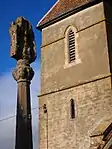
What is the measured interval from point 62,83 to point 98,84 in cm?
247

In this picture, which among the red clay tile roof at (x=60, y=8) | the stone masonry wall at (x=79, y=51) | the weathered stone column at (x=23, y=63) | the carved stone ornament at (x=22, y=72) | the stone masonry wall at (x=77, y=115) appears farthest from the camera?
the red clay tile roof at (x=60, y=8)

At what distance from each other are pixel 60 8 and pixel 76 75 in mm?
4811

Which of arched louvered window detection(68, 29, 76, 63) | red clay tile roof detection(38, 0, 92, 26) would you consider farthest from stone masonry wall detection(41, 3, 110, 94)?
red clay tile roof detection(38, 0, 92, 26)

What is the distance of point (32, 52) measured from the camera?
19.2 feet

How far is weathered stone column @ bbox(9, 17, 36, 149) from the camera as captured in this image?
5.57 m

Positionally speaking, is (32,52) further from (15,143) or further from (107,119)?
(107,119)

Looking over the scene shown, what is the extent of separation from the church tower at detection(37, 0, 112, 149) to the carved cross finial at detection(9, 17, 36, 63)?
859 centimetres

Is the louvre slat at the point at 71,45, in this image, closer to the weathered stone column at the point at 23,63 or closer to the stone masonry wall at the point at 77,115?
the stone masonry wall at the point at 77,115

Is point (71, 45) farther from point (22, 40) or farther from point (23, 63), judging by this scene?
point (23, 63)

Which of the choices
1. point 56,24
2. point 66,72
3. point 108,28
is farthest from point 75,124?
point 56,24

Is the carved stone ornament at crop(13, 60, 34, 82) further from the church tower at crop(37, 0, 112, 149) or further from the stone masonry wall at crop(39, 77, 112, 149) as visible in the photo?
the stone masonry wall at crop(39, 77, 112, 149)

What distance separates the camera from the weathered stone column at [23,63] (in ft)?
18.3

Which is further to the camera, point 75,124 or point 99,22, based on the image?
point 99,22

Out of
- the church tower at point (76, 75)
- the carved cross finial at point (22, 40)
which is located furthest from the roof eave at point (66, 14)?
the carved cross finial at point (22, 40)
